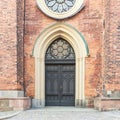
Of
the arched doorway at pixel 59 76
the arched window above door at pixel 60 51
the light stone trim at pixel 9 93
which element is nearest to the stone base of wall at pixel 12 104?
the light stone trim at pixel 9 93

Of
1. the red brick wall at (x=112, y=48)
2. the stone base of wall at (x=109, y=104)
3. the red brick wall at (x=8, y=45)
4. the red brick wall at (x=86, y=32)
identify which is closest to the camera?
the stone base of wall at (x=109, y=104)

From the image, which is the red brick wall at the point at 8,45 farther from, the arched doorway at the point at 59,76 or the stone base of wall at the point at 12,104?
the arched doorway at the point at 59,76

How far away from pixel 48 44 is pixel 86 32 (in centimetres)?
182

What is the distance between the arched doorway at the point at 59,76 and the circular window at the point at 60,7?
47.0 inches

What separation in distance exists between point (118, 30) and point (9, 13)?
15.3ft

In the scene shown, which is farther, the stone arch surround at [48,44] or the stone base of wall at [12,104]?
the stone arch surround at [48,44]

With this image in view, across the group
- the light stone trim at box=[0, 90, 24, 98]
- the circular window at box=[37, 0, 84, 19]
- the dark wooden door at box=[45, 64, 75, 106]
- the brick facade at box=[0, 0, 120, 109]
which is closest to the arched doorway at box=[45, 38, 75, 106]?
the dark wooden door at box=[45, 64, 75, 106]

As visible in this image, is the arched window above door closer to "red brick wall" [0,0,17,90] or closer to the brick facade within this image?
the brick facade

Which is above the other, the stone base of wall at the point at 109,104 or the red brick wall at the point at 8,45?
the red brick wall at the point at 8,45

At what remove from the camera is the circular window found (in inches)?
602

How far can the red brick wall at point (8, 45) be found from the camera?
1426 cm

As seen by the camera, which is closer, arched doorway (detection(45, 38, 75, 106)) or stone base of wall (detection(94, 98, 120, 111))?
stone base of wall (detection(94, 98, 120, 111))

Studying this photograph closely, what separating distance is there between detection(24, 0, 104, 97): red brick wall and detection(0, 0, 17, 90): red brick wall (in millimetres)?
996

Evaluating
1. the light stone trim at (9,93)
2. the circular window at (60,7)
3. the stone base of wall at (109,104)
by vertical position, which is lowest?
the stone base of wall at (109,104)
